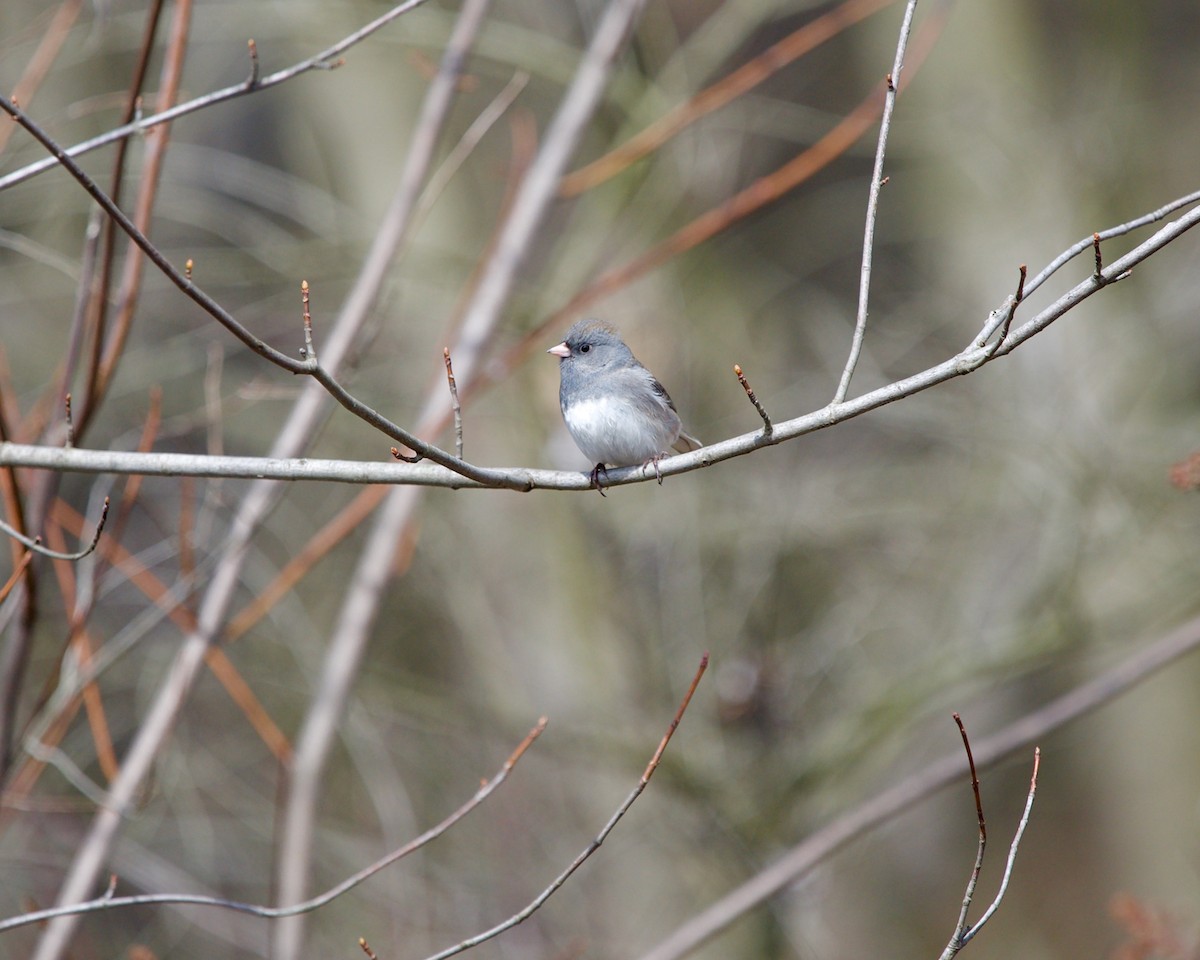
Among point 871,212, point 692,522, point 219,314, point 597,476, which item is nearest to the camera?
point 219,314

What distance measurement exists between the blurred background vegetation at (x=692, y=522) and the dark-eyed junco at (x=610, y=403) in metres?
1.16

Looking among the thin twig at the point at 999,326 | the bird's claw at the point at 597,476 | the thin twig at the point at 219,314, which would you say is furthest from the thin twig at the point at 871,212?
the thin twig at the point at 219,314

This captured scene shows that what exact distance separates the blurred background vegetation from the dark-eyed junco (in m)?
1.16

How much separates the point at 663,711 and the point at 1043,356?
229cm

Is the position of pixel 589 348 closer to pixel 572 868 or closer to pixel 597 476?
pixel 597 476

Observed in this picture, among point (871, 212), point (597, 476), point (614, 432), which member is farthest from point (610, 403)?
point (871, 212)

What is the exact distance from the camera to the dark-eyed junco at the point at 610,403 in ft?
9.68

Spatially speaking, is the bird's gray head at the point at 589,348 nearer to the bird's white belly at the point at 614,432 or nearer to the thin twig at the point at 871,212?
the bird's white belly at the point at 614,432

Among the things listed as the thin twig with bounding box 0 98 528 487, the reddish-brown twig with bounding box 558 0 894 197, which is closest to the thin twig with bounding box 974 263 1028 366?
the thin twig with bounding box 0 98 528 487

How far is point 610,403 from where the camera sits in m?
3.02

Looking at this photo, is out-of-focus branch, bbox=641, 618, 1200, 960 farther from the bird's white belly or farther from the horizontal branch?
the horizontal branch

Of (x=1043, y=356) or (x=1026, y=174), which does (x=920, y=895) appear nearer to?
(x=1043, y=356)

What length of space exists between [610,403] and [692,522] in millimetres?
1857

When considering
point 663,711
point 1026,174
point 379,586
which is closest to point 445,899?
point 663,711
